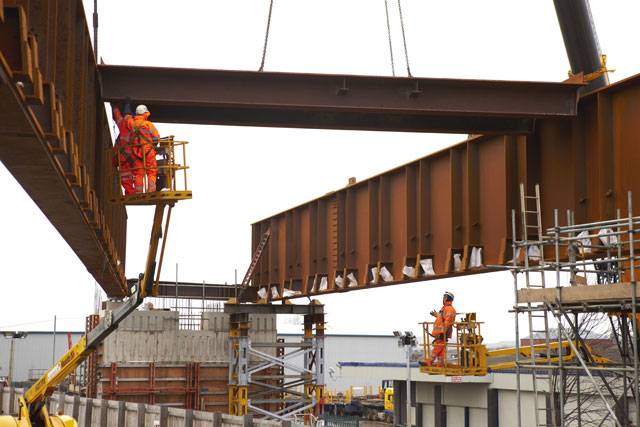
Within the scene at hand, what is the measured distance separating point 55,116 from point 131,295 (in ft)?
32.5

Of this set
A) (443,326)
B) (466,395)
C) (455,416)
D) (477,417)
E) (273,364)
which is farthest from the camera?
(455,416)

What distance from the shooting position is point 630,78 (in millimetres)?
15000

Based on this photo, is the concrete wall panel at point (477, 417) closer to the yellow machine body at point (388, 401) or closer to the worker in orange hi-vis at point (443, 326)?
the worker in orange hi-vis at point (443, 326)

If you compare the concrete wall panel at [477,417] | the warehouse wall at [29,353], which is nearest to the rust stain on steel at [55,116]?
the concrete wall panel at [477,417]

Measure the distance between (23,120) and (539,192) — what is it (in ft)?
37.4

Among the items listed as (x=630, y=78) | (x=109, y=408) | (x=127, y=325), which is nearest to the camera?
(x=630, y=78)

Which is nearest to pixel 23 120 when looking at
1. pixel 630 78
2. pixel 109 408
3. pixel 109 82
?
pixel 109 82

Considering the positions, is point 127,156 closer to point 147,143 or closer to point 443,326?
point 147,143

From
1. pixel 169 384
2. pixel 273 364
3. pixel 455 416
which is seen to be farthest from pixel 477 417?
pixel 169 384

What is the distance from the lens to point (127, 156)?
46.7 ft

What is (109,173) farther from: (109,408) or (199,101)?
(109,408)

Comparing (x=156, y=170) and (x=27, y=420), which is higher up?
(x=156, y=170)

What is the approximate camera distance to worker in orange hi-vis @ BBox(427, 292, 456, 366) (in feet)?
75.2

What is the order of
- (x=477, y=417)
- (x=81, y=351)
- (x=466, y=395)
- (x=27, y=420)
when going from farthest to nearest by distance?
(x=466, y=395) → (x=477, y=417) → (x=81, y=351) → (x=27, y=420)
